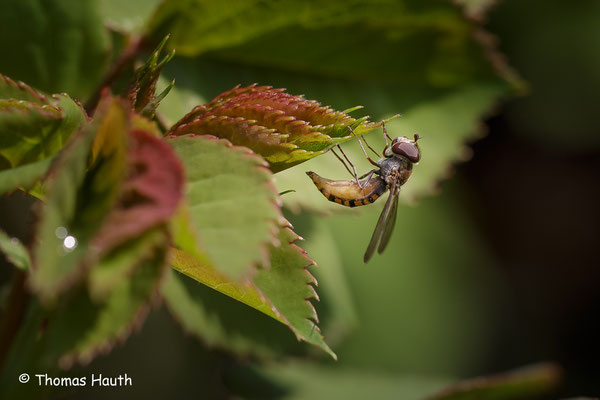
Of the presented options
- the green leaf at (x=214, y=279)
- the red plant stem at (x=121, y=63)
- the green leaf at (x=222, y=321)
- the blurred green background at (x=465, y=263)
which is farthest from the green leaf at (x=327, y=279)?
the green leaf at (x=214, y=279)

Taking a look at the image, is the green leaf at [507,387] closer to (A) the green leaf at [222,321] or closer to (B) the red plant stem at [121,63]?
(A) the green leaf at [222,321]

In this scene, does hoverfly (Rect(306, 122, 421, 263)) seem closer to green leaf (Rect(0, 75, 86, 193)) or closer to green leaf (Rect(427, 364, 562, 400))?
green leaf (Rect(427, 364, 562, 400))

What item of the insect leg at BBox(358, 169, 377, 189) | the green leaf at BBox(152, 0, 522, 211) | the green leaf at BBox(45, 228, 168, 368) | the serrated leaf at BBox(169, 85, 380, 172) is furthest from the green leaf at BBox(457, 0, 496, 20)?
the green leaf at BBox(45, 228, 168, 368)

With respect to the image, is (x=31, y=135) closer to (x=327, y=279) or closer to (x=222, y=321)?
(x=222, y=321)

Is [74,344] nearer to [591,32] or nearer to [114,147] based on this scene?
[114,147]

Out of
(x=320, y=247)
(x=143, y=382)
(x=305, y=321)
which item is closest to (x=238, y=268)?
(x=305, y=321)
